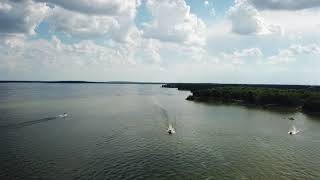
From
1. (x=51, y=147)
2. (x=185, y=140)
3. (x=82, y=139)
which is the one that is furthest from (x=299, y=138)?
(x=51, y=147)

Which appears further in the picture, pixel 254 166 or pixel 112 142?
pixel 112 142

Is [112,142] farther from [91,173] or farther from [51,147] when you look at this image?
[91,173]

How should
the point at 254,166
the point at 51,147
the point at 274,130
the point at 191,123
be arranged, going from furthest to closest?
the point at 191,123 → the point at 274,130 → the point at 51,147 → the point at 254,166

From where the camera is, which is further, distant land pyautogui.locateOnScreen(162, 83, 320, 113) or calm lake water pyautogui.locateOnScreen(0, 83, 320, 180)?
distant land pyautogui.locateOnScreen(162, 83, 320, 113)

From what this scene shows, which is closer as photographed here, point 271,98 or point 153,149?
point 153,149

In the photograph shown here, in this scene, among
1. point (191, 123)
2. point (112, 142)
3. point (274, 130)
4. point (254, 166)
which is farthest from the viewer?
point (191, 123)

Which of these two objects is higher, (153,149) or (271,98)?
(271,98)

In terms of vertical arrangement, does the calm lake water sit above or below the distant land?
below

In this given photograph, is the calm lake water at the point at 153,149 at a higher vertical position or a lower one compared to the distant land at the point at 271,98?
lower

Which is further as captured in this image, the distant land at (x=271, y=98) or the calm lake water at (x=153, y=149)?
the distant land at (x=271, y=98)

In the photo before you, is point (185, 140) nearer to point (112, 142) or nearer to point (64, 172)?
point (112, 142)
